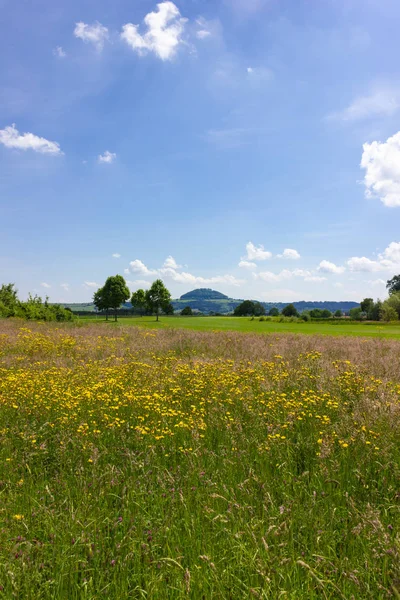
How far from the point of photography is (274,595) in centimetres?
233

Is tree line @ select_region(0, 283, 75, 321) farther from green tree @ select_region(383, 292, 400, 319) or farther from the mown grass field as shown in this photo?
green tree @ select_region(383, 292, 400, 319)

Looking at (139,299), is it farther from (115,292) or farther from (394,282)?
(394,282)

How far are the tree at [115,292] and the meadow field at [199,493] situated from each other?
246 feet

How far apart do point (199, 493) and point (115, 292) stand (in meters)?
80.7

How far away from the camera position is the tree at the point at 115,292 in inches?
3216

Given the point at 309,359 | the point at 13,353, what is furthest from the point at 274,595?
the point at 13,353

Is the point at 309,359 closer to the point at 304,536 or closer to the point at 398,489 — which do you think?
the point at 398,489

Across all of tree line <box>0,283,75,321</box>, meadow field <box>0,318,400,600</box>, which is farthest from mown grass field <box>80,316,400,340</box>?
meadow field <box>0,318,400,600</box>

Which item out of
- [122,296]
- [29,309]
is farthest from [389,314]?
[29,309]

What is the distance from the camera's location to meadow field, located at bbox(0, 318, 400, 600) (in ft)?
8.49

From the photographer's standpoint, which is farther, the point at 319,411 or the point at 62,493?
the point at 319,411

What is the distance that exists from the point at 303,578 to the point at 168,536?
45.8 inches

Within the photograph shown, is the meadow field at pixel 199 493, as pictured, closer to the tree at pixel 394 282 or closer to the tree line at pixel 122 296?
the tree line at pixel 122 296

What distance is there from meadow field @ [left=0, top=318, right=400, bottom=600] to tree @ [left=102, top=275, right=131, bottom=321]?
2953 inches
